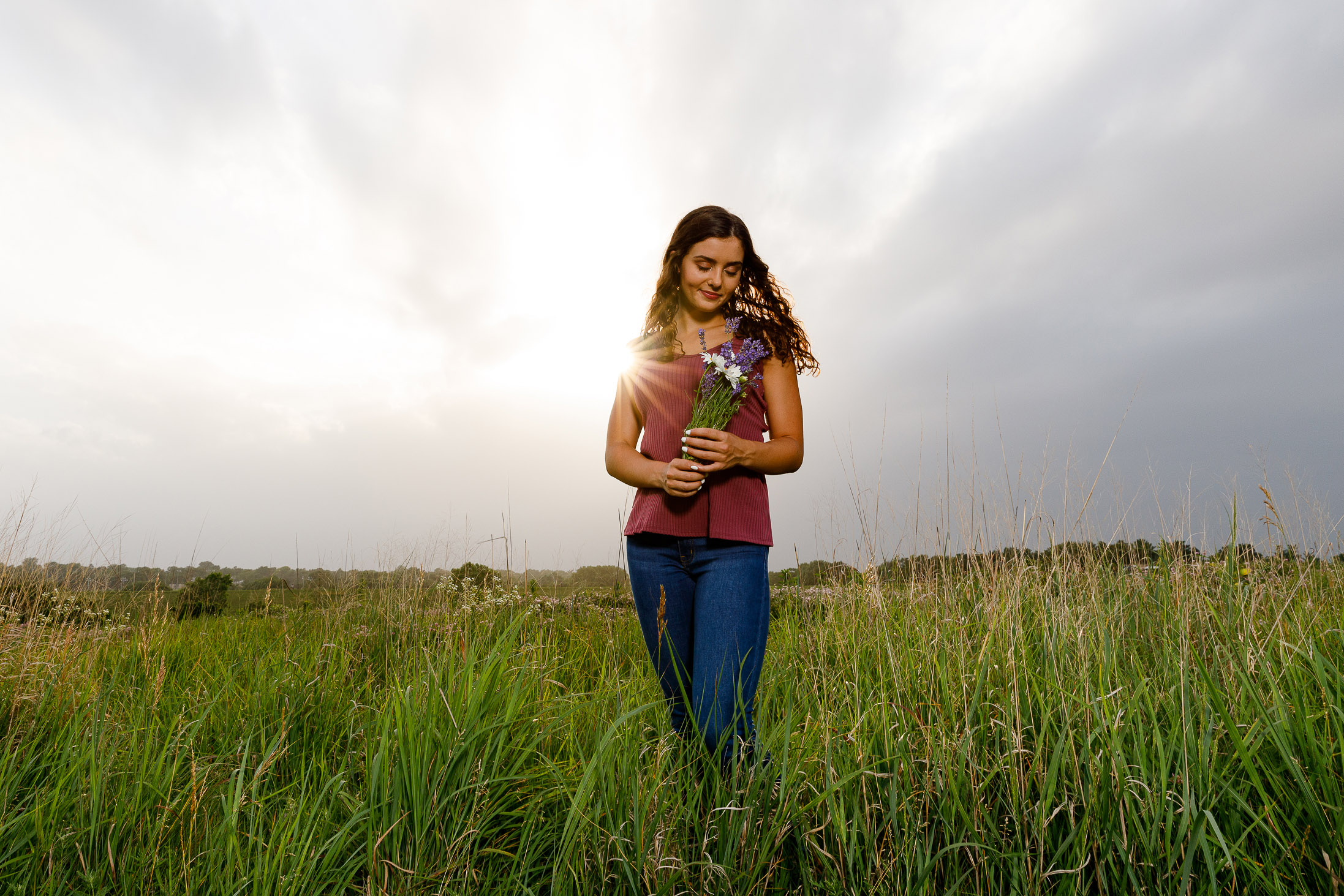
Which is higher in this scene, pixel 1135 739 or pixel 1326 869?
pixel 1135 739

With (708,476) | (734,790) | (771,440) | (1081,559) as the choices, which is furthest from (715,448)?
(1081,559)

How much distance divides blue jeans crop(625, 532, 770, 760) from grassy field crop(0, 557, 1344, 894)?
113 mm

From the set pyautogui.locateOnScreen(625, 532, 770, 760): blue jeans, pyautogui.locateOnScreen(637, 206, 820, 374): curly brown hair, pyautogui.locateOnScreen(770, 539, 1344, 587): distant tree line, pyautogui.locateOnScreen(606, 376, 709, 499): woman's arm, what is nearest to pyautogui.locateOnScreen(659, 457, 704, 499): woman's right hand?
pyautogui.locateOnScreen(606, 376, 709, 499): woman's arm

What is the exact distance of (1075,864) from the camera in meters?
1.68

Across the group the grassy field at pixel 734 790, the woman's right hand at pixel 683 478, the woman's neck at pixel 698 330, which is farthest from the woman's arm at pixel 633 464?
the grassy field at pixel 734 790

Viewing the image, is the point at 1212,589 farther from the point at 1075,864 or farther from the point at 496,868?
the point at 496,868

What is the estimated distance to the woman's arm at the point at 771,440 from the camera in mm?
2021

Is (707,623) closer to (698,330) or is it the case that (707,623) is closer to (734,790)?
(734,790)

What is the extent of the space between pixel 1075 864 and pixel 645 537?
1472 mm

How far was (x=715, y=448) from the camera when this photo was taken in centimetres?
201

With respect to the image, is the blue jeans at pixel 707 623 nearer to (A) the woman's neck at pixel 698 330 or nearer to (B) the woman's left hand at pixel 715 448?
(B) the woman's left hand at pixel 715 448

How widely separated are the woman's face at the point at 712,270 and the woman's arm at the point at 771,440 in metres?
0.35

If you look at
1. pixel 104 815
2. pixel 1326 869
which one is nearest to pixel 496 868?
pixel 104 815

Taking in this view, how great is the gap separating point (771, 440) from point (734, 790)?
108 cm
